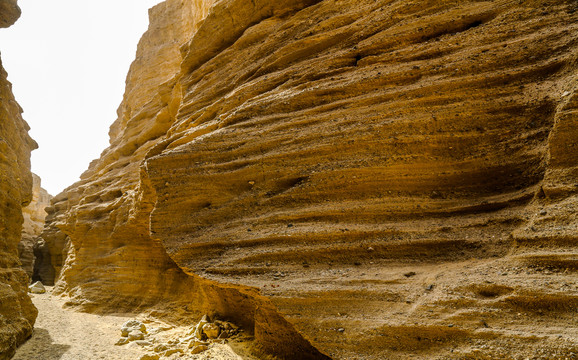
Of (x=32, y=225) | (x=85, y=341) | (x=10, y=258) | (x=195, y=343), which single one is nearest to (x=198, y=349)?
(x=195, y=343)

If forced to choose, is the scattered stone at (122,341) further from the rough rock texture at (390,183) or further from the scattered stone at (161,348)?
the rough rock texture at (390,183)

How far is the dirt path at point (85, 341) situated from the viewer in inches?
243

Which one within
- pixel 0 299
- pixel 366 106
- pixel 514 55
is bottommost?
pixel 0 299

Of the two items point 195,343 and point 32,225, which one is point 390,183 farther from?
point 32,225

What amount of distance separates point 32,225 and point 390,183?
110 feet

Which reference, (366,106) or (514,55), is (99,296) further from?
(514,55)

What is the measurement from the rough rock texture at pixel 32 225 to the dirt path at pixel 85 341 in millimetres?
12156

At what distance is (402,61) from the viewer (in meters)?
5.94

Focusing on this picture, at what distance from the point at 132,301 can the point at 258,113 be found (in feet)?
27.7

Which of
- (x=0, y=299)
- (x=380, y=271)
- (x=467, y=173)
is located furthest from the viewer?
(x=0, y=299)

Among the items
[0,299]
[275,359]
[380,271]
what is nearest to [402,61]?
[380,271]

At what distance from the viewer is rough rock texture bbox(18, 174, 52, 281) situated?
21628 mm

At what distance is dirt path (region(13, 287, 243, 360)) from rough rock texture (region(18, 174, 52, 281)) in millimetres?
12156

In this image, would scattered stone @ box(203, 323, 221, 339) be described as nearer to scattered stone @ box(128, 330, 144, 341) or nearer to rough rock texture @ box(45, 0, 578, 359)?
rough rock texture @ box(45, 0, 578, 359)
